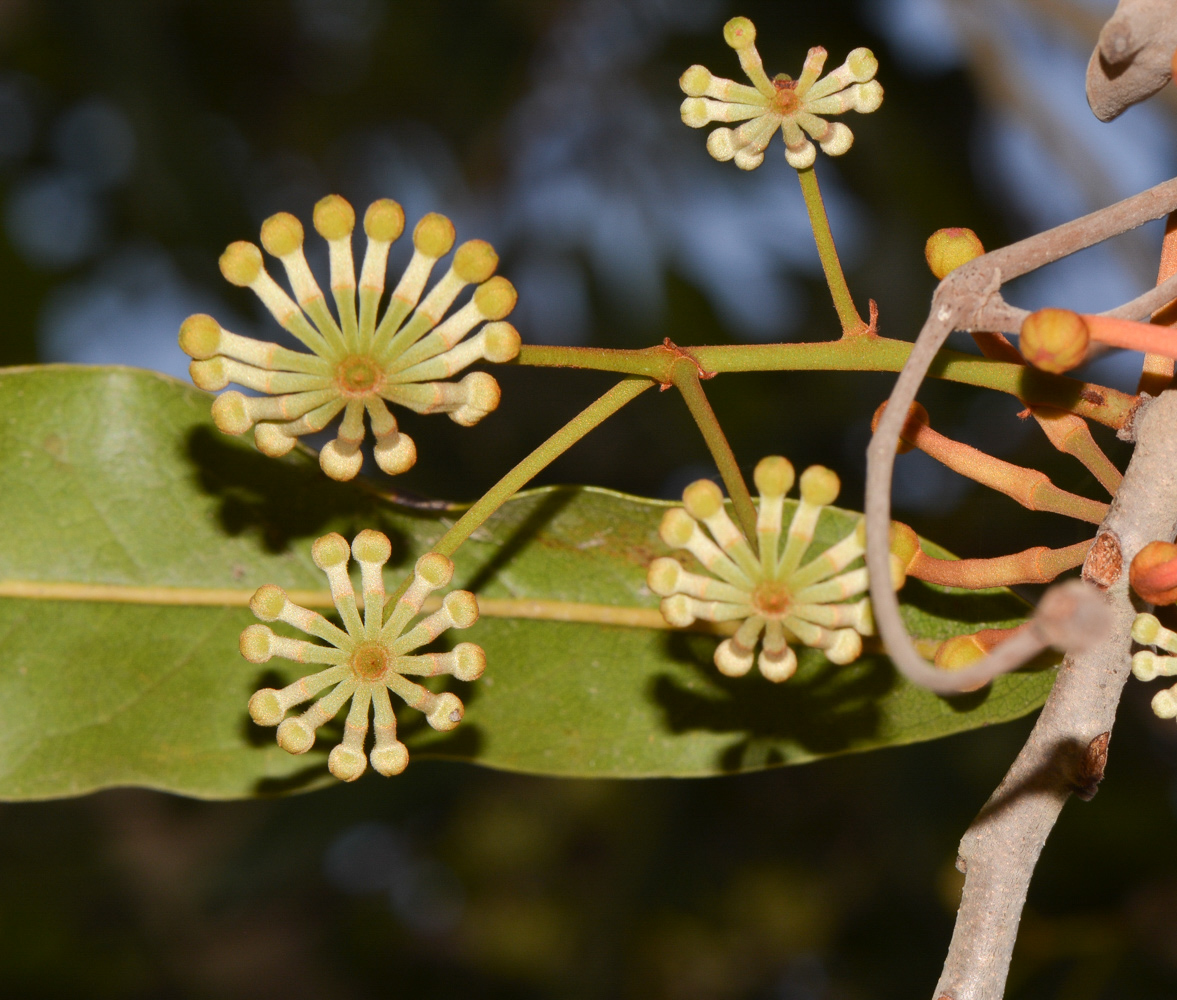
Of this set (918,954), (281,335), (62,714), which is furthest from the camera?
(281,335)

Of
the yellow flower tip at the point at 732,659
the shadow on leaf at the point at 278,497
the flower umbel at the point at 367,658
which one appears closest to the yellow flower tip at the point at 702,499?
the yellow flower tip at the point at 732,659

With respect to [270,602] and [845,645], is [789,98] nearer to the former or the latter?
[845,645]

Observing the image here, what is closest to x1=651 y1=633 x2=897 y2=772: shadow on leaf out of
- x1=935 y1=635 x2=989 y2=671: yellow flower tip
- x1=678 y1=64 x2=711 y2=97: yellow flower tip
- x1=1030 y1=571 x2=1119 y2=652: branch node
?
x1=935 y1=635 x2=989 y2=671: yellow flower tip

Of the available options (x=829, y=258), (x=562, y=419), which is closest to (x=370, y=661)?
(x=829, y=258)

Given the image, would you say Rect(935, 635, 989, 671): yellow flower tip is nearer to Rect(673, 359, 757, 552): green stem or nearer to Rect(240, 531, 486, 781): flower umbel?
Rect(673, 359, 757, 552): green stem

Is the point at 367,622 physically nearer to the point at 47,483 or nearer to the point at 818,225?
the point at 818,225

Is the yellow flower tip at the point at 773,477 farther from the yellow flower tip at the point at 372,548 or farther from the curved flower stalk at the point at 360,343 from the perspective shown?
the yellow flower tip at the point at 372,548

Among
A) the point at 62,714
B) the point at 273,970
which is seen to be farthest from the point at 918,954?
the point at 273,970
